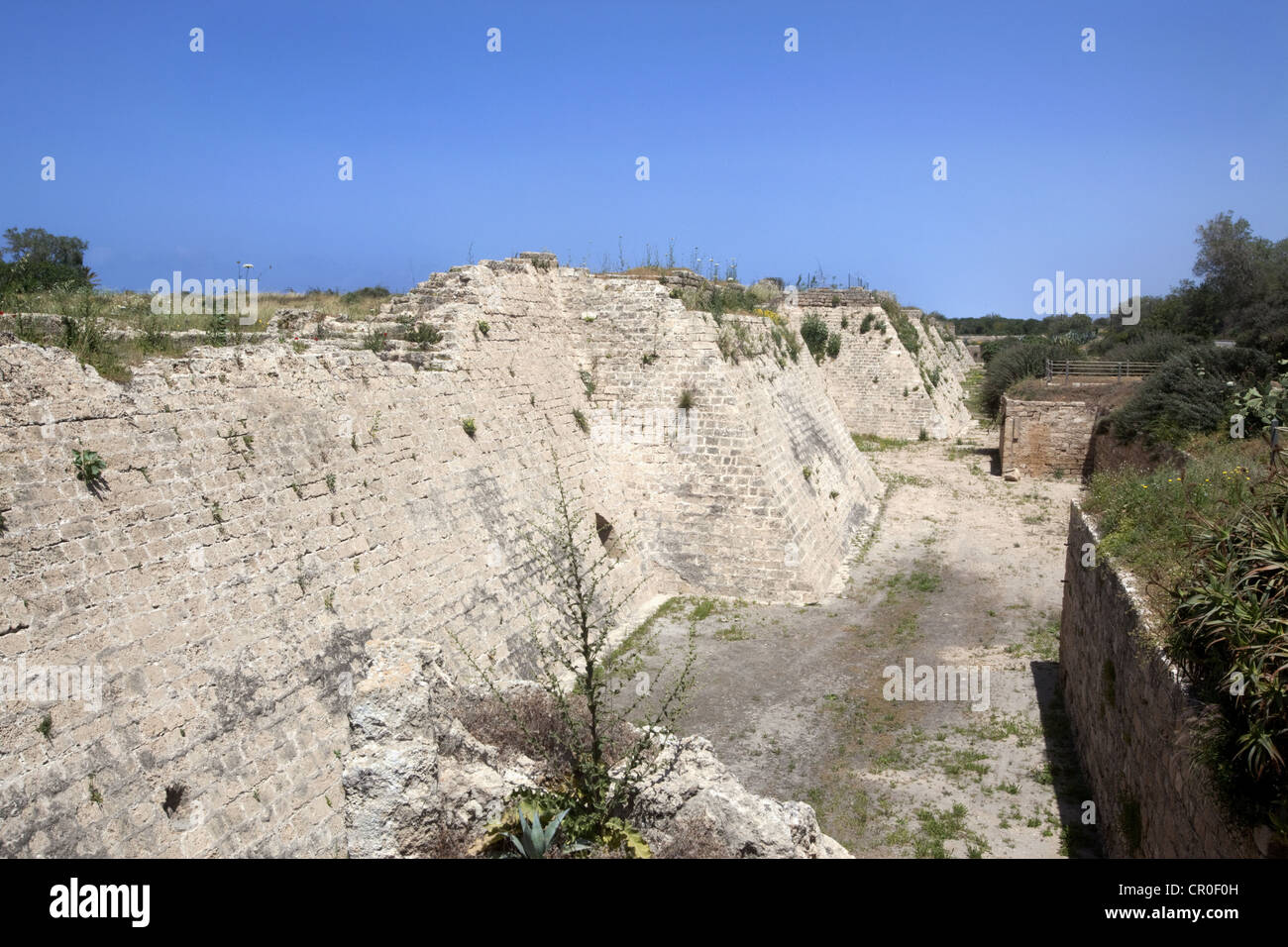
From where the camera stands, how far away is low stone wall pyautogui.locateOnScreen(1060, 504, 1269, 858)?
4.83m

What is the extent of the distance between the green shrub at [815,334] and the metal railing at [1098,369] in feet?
26.9

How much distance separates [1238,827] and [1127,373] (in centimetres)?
2830

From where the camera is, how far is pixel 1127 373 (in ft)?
93.0

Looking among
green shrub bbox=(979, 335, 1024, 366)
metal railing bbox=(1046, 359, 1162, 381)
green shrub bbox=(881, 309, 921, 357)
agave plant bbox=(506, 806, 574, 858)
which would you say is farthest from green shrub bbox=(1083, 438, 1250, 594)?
green shrub bbox=(979, 335, 1024, 366)

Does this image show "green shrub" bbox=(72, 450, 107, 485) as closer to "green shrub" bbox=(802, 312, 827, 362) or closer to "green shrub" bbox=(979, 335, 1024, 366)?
"green shrub" bbox=(802, 312, 827, 362)

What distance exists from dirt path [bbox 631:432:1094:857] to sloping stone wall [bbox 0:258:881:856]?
58.3 inches

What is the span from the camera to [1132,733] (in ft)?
21.2

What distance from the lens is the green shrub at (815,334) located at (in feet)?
106

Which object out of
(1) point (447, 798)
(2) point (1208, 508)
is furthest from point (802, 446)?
(1) point (447, 798)

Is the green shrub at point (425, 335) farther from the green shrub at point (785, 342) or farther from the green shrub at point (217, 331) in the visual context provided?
the green shrub at point (785, 342)

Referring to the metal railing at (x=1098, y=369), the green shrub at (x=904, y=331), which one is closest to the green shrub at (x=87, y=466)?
the metal railing at (x=1098, y=369)

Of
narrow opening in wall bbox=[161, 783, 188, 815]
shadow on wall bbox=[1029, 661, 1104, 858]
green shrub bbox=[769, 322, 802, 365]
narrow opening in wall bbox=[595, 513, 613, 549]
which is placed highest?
green shrub bbox=[769, 322, 802, 365]

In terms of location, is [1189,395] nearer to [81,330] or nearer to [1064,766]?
[1064,766]
